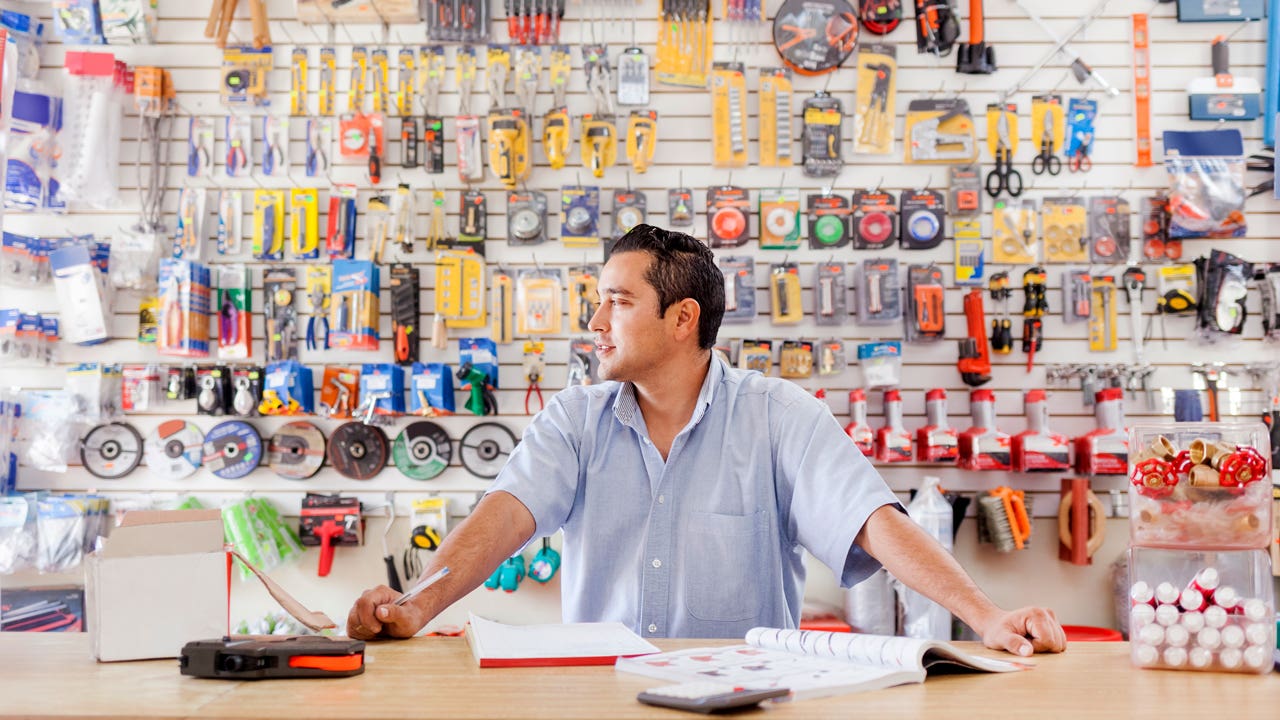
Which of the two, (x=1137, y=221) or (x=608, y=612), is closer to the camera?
(x=608, y=612)

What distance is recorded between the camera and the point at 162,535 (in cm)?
148

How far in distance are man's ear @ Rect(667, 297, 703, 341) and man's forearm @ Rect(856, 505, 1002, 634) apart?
680mm

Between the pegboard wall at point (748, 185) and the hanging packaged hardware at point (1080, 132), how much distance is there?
0.06m

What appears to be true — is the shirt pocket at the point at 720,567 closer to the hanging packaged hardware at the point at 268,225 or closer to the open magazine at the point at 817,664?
the open magazine at the point at 817,664

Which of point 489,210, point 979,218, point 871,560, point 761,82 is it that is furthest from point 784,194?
point 871,560

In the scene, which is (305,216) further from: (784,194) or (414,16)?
(784,194)

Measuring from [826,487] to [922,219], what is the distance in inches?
85.7

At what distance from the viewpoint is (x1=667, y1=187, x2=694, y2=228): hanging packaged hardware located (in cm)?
394

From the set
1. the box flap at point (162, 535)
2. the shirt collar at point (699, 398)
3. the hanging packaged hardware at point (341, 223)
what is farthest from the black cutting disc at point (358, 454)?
the box flap at point (162, 535)

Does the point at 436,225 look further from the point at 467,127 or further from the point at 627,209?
the point at 627,209

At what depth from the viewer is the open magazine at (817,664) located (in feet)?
3.98

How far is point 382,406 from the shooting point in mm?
3795

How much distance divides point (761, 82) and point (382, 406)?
204cm

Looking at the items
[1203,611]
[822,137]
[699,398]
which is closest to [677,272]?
[699,398]
